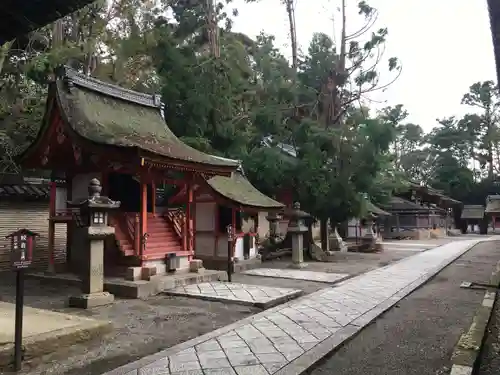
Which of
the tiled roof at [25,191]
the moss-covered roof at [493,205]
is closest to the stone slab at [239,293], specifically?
the tiled roof at [25,191]

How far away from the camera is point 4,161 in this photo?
13.7 meters

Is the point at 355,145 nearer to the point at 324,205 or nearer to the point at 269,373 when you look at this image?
the point at 324,205

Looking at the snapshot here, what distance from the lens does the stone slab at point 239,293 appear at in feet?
29.9

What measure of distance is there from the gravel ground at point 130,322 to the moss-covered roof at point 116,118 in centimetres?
353

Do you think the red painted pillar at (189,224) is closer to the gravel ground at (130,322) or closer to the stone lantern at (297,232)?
the gravel ground at (130,322)

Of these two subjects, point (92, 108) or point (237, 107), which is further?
point (237, 107)

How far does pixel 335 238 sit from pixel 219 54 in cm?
1165

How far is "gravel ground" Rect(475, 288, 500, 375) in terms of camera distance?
17.9 feet

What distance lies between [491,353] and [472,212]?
2032 inches

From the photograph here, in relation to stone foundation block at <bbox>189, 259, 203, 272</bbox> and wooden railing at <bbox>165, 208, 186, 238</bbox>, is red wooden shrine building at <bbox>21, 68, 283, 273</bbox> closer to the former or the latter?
wooden railing at <bbox>165, 208, 186, 238</bbox>

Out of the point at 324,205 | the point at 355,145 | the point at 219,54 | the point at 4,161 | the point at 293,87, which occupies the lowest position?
the point at 324,205

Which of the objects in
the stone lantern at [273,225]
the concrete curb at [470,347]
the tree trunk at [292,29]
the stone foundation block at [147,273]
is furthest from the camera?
the tree trunk at [292,29]

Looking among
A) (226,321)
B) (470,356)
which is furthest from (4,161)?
(470,356)

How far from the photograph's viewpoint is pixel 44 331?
5.74m
